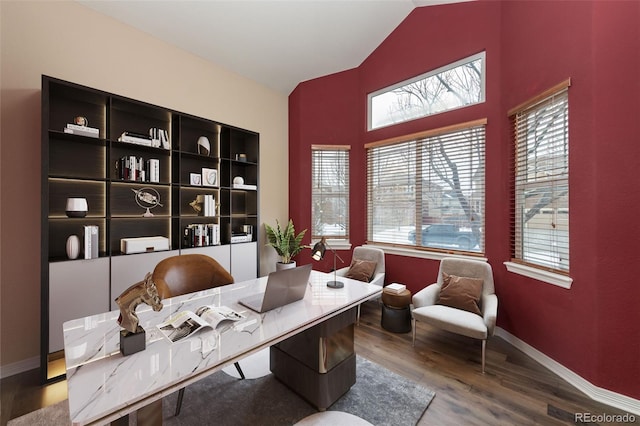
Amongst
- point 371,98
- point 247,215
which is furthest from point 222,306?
point 371,98

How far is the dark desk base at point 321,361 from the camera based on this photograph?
Result: 167 cm

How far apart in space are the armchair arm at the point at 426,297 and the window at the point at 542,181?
2.85ft

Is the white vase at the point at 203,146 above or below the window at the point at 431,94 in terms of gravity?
below

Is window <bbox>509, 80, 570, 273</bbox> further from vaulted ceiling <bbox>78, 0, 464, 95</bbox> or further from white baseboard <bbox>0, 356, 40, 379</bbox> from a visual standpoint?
white baseboard <bbox>0, 356, 40, 379</bbox>

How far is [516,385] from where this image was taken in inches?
79.0

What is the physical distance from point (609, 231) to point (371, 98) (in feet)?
10.5

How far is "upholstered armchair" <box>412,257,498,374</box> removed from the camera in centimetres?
226

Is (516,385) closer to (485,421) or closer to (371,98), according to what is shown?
(485,421)

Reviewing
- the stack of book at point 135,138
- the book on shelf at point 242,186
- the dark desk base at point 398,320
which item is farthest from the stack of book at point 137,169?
the dark desk base at point 398,320

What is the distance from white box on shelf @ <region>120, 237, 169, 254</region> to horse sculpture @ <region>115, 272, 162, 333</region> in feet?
5.92

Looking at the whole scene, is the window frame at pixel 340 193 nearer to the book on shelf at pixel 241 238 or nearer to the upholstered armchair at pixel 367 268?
the upholstered armchair at pixel 367 268

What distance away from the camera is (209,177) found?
10.7 feet

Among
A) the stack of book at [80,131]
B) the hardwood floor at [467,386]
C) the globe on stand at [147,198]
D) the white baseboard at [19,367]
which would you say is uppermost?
the stack of book at [80,131]

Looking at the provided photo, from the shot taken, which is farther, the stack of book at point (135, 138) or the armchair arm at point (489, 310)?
the stack of book at point (135, 138)
